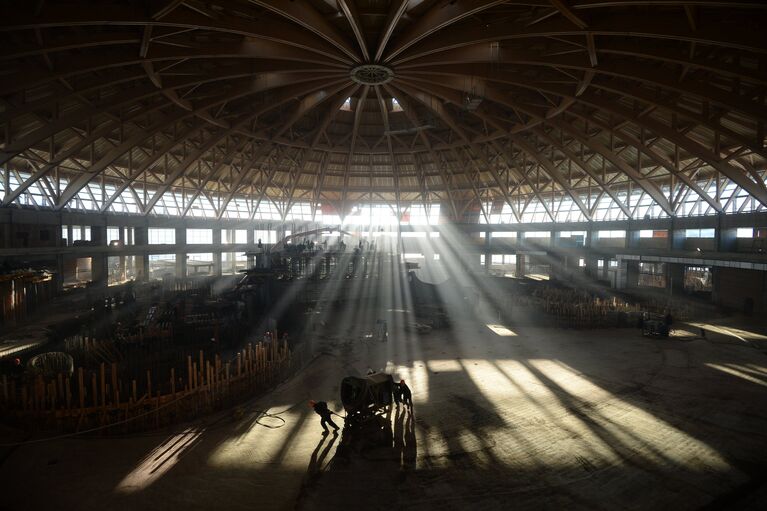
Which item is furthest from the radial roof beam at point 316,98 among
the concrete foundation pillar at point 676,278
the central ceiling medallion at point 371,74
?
the concrete foundation pillar at point 676,278

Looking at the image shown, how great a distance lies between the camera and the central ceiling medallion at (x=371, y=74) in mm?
19892

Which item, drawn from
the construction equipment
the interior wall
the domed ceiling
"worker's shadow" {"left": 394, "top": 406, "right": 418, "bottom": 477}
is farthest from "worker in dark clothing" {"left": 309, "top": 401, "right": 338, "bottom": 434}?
the interior wall

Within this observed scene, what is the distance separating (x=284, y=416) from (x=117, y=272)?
162 feet

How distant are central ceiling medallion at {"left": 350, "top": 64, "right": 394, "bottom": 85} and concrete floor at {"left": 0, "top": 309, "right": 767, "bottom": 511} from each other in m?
15.7

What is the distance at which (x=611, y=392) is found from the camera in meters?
14.3

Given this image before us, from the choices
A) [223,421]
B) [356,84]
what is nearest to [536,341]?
[223,421]

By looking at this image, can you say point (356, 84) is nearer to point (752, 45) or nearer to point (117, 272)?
point (752, 45)

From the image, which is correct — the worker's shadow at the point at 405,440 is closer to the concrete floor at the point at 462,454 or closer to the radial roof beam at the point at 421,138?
the concrete floor at the point at 462,454

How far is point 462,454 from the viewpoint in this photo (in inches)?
393

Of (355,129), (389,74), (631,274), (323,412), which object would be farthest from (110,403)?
(631,274)

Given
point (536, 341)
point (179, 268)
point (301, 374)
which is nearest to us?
point (301, 374)

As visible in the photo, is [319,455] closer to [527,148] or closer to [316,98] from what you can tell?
[316,98]

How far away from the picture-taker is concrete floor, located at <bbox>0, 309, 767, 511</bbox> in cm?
823

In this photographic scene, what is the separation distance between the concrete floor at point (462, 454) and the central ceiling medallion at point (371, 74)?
15.7 meters
